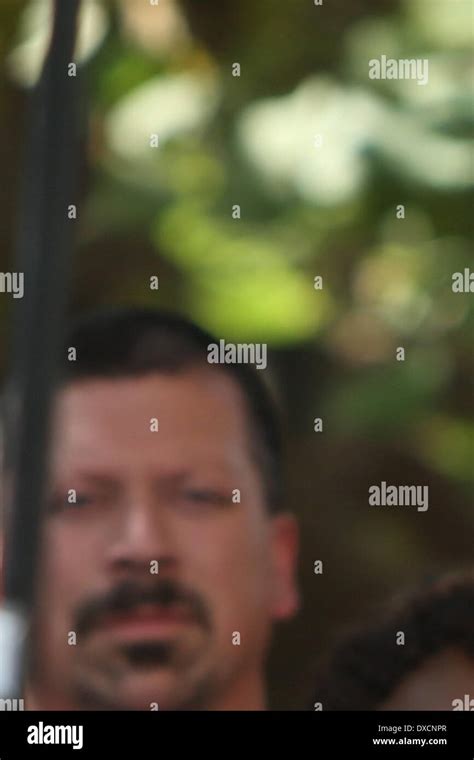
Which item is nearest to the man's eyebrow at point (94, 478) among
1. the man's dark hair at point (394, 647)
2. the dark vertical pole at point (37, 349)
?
the man's dark hair at point (394, 647)

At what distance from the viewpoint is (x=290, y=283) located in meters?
1.77

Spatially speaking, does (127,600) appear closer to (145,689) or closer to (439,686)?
(145,689)

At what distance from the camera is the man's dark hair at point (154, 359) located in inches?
72.9

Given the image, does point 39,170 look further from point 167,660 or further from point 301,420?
point 167,660

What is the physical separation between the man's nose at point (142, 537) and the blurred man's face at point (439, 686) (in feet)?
1.33

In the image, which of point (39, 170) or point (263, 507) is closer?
point (39, 170)

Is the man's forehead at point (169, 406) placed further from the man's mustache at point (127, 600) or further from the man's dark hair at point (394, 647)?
the man's dark hair at point (394, 647)

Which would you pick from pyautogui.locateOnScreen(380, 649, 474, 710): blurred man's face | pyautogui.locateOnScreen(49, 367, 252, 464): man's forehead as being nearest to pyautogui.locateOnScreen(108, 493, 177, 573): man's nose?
pyautogui.locateOnScreen(49, 367, 252, 464): man's forehead

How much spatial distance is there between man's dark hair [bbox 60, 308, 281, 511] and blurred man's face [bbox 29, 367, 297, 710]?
0.06 feet

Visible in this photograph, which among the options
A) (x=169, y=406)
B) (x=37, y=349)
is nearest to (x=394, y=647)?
(x=169, y=406)

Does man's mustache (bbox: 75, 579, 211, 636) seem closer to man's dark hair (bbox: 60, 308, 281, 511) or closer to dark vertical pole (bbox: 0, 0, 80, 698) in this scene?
man's dark hair (bbox: 60, 308, 281, 511)

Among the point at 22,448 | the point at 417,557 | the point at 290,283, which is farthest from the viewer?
the point at 417,557
